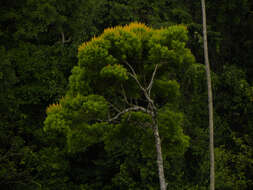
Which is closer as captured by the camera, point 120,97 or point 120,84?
point 120,84

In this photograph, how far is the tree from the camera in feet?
30.8

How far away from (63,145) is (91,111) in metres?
8.83

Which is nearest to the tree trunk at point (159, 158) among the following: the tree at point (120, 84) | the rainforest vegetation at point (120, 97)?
the tree at point (120, 84)

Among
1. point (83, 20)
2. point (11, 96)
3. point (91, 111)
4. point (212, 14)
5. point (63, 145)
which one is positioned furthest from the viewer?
point (212, 14)

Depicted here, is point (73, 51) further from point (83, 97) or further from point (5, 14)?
point (83, 97)

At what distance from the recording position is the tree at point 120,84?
938 cm

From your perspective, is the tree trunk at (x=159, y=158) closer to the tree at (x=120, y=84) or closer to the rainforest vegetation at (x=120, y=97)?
the tree at (x=120, y=84)

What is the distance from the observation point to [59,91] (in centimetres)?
1736

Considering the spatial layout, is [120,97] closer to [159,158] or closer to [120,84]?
[120,84]

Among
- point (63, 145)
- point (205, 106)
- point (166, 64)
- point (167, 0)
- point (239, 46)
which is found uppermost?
point (167, 0)

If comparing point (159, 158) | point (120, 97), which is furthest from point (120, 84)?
point (159, 158)

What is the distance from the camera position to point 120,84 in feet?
34.3

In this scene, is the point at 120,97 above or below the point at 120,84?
below

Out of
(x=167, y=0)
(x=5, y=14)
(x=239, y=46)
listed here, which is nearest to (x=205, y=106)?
(x=239, y=46)
